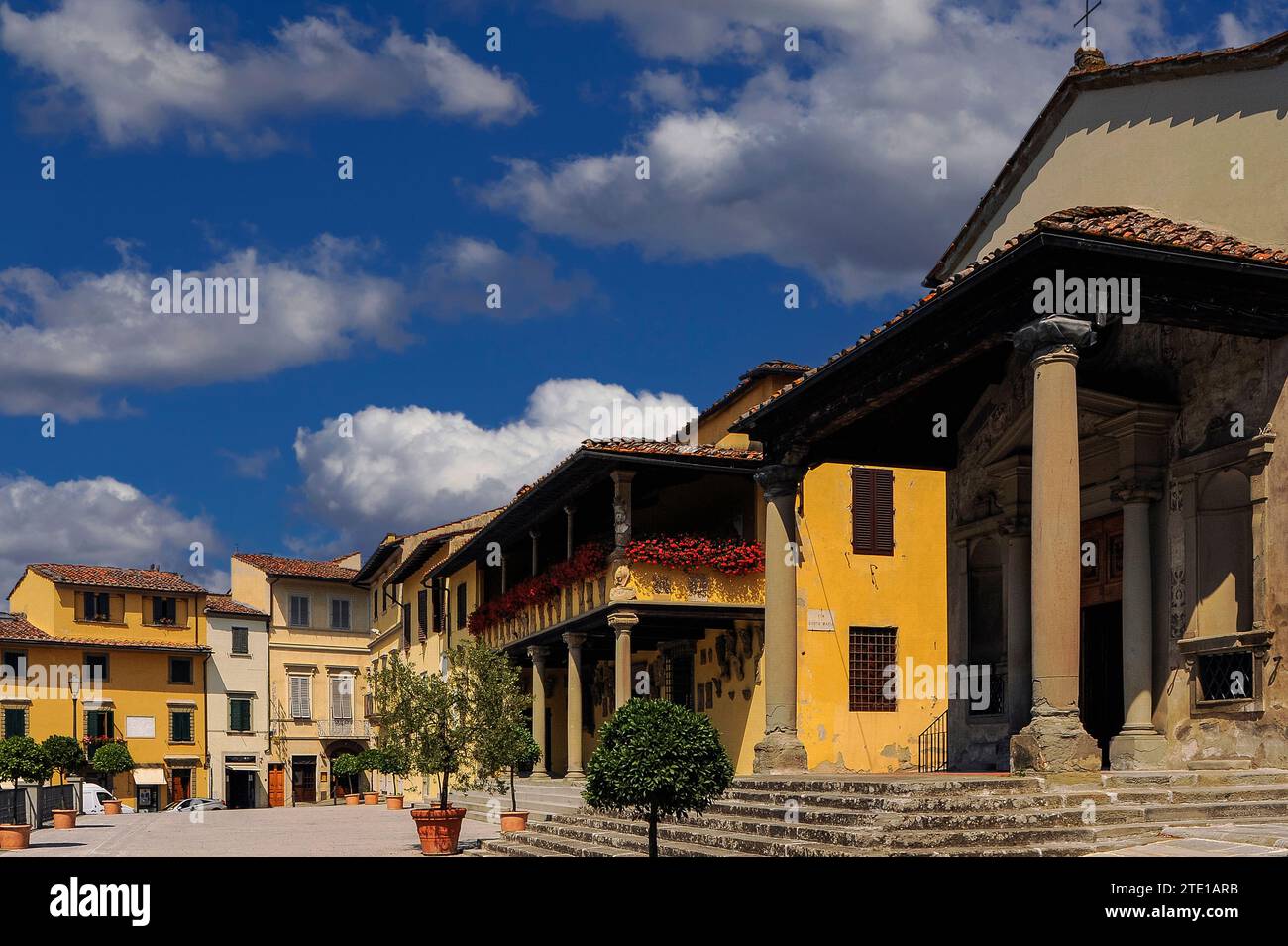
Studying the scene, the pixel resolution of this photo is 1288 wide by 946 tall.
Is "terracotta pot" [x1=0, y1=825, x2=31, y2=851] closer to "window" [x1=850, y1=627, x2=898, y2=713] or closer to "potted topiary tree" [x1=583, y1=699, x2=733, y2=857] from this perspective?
"potted topiary tree" [x1=583, y1=699, x2=733, y2=857]

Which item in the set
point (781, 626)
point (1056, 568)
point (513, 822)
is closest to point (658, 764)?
point (1056, 568)

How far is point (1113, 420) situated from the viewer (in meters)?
16.3

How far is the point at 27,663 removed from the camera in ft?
188

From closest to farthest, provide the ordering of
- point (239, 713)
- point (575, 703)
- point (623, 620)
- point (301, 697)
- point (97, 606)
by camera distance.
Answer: point (623, 620)
point (575, 703)
point (97, 606)
point (239, 713)
point (301, 697)

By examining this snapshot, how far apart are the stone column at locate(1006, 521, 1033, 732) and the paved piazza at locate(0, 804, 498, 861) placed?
31.3 feet

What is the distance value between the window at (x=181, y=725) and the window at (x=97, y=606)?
5108 mm

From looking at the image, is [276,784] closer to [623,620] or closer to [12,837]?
[12,837]

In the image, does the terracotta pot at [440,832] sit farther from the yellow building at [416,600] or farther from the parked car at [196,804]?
the parked car at [196,804]

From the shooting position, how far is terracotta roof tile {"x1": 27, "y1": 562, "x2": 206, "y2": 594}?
59.5m

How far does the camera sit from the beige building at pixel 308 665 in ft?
212

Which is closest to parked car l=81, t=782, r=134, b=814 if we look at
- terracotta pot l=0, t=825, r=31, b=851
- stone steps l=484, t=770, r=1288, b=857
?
terracotta pot l=0, t=825, r=31, b=851

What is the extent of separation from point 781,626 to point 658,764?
17.8 feet
